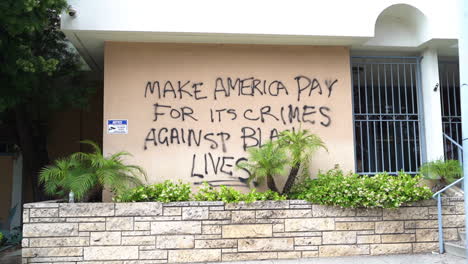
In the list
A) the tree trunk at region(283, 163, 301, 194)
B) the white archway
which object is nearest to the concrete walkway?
the tree trunk at region(283, 163, 301, 194)

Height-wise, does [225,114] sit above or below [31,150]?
above

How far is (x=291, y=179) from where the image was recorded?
6387mm

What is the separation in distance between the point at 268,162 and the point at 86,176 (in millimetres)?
2668

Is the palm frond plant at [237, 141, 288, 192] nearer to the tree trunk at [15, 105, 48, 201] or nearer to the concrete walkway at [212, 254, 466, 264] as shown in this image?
the concrete walkway at [212, 254, 466, 264]

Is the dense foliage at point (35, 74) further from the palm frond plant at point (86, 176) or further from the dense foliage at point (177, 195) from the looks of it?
the dense foliage at point (177, 195)

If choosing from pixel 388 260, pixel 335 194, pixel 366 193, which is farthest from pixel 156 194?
pixel 388 260

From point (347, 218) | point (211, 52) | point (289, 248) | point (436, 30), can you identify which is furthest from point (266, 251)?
point (436, 30)

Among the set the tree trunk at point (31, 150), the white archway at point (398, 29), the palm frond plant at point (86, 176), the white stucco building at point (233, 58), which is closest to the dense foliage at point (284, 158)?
the white stucco building at point (233, 58)

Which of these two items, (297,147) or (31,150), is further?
(31,150)

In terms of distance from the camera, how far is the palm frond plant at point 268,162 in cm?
607

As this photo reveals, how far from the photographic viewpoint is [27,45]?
6.14 meters

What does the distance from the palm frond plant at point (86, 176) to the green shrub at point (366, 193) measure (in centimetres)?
275

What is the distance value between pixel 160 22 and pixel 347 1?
3.10 meters

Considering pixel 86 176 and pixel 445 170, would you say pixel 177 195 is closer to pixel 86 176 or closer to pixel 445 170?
pixel 86 176
